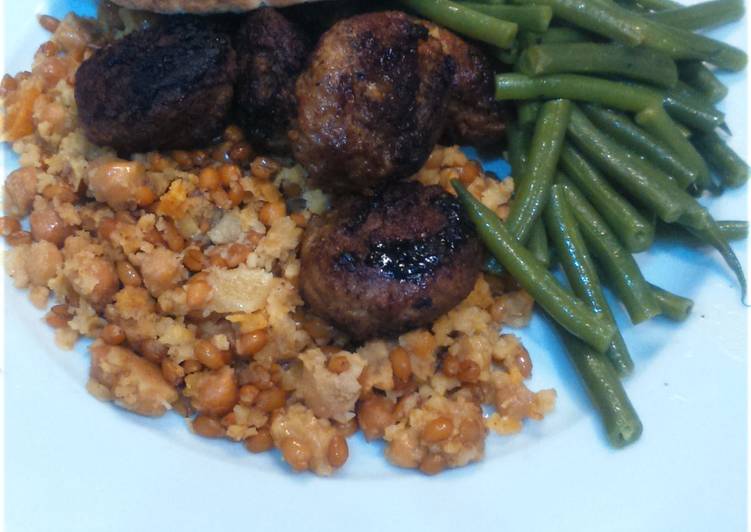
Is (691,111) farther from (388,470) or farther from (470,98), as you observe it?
(388,470)

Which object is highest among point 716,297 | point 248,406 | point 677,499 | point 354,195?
point 354,195

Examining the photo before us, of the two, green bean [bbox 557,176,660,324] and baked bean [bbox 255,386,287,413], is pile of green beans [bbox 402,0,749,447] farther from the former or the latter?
baked bean [bbox 255,386,287,413]

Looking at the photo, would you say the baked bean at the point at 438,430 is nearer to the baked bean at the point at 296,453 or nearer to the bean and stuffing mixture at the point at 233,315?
the bean and stuffing mixture at the point at 233,315

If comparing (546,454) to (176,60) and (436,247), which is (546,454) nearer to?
(436,247)

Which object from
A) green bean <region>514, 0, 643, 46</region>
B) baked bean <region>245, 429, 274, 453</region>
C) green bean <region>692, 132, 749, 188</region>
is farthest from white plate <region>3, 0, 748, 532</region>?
green bean <region>514, 0, 643, 46</region>

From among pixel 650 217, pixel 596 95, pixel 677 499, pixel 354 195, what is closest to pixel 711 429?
pixel 677 499

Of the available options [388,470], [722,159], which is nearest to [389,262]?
[388,470]

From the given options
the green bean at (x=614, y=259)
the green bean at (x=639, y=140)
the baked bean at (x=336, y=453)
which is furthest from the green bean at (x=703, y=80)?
the baked bean at (x=336, y=453)
